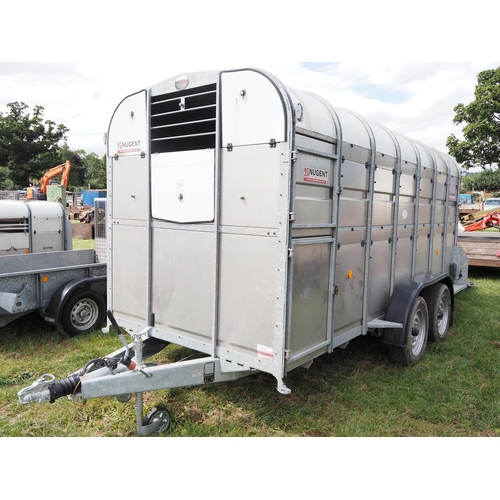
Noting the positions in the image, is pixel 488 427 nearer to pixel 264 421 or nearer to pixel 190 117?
pixel 264 421

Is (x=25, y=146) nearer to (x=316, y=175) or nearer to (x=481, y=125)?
(x=481, y=125)

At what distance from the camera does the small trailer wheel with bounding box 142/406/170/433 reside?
11.7ft

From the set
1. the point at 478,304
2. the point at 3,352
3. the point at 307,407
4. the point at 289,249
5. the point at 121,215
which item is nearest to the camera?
the point at 289,249

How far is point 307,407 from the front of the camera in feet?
13.1

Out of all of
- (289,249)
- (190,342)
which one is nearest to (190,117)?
(289,249)

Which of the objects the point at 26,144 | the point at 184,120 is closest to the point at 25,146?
the point at 26,144

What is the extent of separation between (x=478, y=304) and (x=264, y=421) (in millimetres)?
5545

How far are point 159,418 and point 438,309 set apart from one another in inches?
150

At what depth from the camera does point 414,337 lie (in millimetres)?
5195

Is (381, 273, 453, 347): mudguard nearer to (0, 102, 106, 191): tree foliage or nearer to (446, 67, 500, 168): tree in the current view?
(446, 67, 500, 168): tree

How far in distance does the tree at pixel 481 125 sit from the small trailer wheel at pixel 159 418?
27.1 metres

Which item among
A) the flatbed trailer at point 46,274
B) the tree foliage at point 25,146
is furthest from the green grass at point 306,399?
the tree foliage at point 25,146

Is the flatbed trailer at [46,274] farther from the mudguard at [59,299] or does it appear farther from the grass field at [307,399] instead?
the grass field at [307,399]

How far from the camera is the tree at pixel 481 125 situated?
83.3 ft
